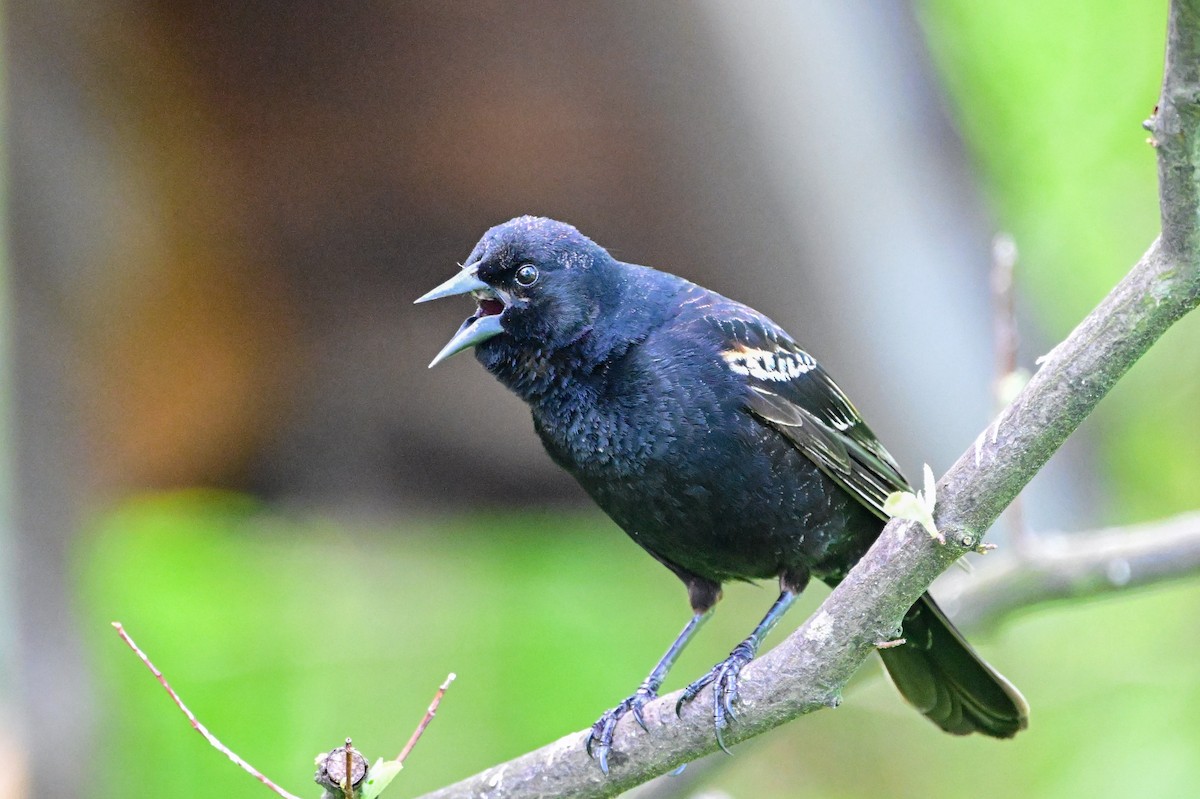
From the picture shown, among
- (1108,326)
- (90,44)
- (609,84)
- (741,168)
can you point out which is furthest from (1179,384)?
(90,44)

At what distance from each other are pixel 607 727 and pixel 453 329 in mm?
2798

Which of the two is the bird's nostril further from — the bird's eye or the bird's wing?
the bird's wing

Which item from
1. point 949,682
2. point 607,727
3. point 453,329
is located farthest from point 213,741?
point 453,329

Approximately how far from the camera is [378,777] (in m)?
1.78

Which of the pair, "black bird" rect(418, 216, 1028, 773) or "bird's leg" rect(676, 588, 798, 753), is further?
"black bird" rect(418, 216, 1028, 773)

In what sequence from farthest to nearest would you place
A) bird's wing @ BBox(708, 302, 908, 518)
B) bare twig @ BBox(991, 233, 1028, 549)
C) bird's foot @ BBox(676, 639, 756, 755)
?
bare twig @ BBox(991, 233, 1028, 549), bird's wing @ BBox(708, 302, 908, 518), bird's foot @ BBox(676, 639, 756, 755)

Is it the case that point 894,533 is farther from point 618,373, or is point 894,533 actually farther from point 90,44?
point 90,44

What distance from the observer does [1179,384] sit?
5.65 metres

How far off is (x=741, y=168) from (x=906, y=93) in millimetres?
715

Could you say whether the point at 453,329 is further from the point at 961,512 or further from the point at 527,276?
the point at 961,512

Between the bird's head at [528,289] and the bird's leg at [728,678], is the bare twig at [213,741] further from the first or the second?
the bird's head at [528,289]

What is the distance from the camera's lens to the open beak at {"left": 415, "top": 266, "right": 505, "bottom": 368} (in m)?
2.63

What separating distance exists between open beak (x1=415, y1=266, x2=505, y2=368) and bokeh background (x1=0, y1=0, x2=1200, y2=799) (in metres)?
1.33

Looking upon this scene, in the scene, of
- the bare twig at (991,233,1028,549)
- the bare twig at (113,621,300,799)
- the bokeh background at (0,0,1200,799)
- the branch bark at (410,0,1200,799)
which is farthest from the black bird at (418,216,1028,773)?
the bare twig at (113,621,300,799)
